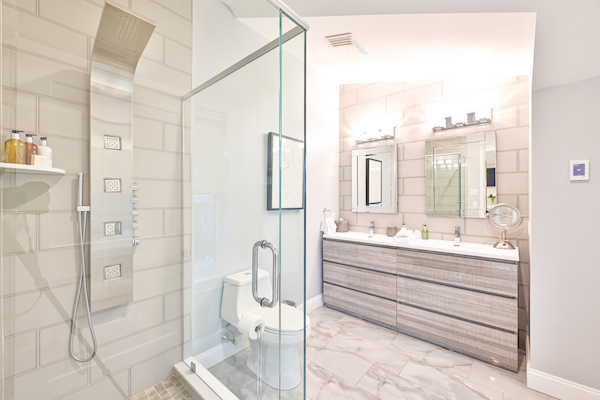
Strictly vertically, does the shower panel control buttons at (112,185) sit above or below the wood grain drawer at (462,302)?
above

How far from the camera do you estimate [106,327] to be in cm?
134

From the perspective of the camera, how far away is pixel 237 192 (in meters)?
1.26

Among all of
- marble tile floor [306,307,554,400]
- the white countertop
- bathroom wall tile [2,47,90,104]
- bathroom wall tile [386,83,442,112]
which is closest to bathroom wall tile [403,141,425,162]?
bathroom wall tile [386,83,442,112]

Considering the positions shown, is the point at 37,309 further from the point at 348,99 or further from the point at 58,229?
the point at 348,99

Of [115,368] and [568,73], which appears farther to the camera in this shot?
Answer: [568,73]

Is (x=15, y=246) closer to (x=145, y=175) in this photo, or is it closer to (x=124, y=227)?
(x=124, y=227)

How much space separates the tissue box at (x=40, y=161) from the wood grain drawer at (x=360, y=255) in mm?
2399

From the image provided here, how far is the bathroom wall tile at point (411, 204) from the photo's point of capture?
108 inches

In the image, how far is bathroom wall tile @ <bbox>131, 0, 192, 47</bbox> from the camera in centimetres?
137

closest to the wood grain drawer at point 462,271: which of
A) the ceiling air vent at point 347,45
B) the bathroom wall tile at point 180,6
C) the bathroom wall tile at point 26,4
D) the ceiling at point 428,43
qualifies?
the ceiling at point 428,43

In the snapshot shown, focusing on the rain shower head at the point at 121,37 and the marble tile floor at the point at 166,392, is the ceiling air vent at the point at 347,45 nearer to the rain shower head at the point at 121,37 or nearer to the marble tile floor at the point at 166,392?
the rain shower head at the point at 121,37

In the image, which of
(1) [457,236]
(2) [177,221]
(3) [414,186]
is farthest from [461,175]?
(2) [177,221]

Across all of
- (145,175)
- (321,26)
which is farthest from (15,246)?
(321,26)

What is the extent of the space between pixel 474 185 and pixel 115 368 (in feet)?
9.77
